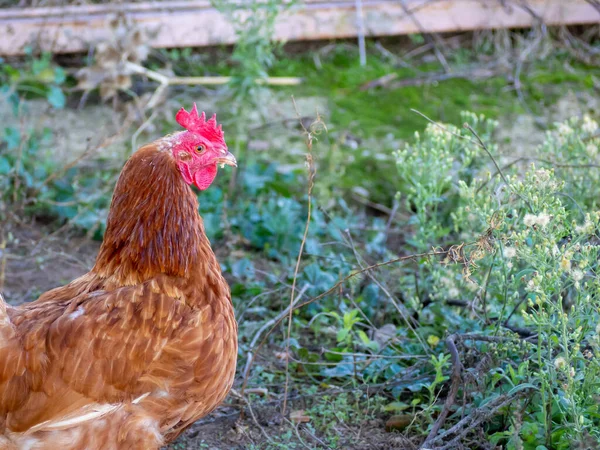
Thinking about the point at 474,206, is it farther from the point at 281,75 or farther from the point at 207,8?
the point at 207,8

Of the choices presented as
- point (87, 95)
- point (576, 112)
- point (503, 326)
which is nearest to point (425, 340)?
point (503, 326)

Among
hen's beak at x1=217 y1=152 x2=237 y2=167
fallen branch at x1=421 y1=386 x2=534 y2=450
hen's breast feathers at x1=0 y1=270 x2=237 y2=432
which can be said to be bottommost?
fallen branch at x1=421 y1=386 x2=534 y2=450

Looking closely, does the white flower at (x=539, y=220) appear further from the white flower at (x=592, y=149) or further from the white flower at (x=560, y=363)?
the white flower at (x=592, y=149)

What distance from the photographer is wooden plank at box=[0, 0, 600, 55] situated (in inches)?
269

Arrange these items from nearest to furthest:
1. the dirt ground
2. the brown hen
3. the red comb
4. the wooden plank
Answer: the brown hen, the red comb, the dirt ground, the wooden plank

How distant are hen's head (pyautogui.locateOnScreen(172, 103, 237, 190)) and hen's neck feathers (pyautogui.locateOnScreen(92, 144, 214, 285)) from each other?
0.05m

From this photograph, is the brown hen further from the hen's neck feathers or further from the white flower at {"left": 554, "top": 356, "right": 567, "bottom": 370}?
the white flower at {"left": 554, "top": 356, "right": 567, "bottom": 370}

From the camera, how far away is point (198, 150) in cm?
308

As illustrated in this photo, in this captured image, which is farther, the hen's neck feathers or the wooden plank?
the wooden plank

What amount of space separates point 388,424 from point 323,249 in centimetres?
164

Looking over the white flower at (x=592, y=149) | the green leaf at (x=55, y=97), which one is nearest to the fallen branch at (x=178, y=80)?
the green leaf at (x=55, y=97)

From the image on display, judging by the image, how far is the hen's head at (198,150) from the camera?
306 cm

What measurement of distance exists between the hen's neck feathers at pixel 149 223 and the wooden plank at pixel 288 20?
404 cm

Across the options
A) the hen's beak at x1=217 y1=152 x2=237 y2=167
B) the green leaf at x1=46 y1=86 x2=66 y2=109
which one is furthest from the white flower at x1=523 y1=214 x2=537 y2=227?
the green leaf at x1=46 y1=86 x2=66 y2=109
